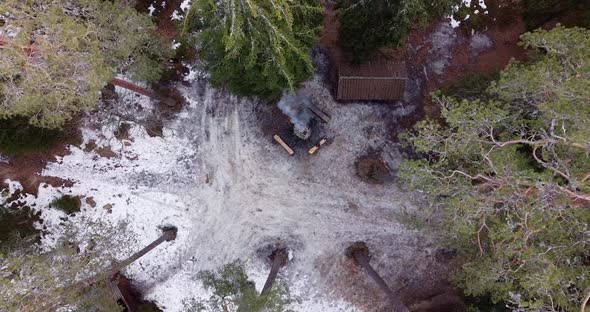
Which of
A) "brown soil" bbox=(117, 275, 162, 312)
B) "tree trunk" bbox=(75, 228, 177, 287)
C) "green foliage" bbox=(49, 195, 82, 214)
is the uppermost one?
"green foliage" bbox=(49, 195, 82, 214)

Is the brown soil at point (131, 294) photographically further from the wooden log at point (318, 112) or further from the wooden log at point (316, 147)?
the wooden log at point (318, 112)

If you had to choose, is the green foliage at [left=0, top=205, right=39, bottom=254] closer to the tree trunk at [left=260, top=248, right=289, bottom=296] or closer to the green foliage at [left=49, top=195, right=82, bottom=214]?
the green foliage at [left=49, top=195, right=82, bottom=214]

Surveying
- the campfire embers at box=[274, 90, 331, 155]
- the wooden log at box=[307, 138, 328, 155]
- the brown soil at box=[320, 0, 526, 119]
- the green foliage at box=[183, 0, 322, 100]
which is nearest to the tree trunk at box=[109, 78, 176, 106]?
the green foliage at box=[183, 0, 322, 100]

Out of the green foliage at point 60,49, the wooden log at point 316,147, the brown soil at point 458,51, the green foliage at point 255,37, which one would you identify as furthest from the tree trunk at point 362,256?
the green foliage at point 60,49

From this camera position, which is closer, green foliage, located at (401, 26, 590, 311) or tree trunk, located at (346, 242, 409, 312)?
green foliage, located at (401, 26, 590, 311)

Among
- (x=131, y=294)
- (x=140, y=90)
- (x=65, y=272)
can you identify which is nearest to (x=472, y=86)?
(x=140, y=90)

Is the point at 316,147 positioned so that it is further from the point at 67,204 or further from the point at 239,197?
the point at 67,204

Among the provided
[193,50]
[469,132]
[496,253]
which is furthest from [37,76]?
[496,253]
